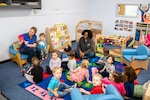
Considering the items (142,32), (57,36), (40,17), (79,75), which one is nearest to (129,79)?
(79,75)

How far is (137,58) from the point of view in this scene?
357cm

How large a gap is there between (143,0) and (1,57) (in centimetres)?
493

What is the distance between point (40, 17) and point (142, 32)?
3478mm

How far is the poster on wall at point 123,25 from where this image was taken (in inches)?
240

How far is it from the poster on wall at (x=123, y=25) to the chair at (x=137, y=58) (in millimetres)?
2414

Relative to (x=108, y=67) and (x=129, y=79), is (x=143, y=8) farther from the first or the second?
(x=129, y=79)

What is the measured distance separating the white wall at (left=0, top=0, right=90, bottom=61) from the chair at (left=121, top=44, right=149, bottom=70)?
249 cm

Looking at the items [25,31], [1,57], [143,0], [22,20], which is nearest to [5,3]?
[22,20]

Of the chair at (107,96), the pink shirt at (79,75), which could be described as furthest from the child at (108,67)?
the chair at (107,96)

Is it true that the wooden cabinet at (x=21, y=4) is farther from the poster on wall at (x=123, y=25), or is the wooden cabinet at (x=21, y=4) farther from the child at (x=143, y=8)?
the child at (x=143, y=8)

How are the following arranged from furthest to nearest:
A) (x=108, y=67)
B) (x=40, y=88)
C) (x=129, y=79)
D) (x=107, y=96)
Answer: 1. (x=108, y=67)
2. (x=40, y=88)
3. (x=129, y=79)
4. (x=107, y=96)

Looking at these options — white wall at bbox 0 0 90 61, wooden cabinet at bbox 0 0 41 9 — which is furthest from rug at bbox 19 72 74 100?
wooden cabinet at bbox 0 0 41 9

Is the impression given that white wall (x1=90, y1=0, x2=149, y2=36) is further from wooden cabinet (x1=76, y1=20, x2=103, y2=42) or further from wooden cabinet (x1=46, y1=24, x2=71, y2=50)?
wooden cabinet (x1=46, y1=24, x2=71, y2=50)

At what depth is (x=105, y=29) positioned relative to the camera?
666cm
